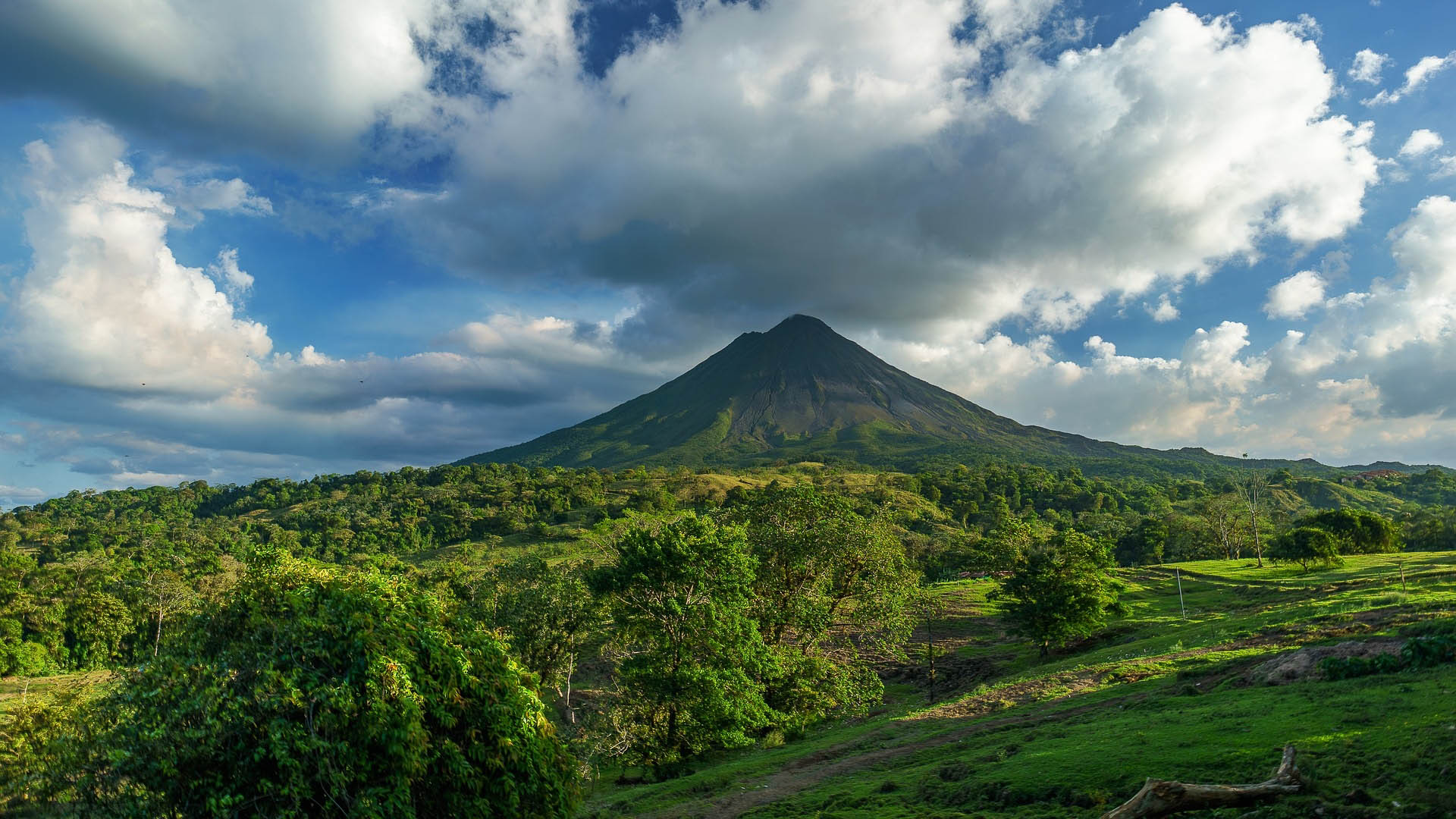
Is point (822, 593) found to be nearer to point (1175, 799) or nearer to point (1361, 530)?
point (1175, 799)

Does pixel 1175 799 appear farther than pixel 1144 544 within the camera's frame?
No

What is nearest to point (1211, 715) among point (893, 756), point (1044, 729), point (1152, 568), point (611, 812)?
point (1044, 729)

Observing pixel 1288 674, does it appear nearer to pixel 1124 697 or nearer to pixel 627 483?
pixel 1124 697

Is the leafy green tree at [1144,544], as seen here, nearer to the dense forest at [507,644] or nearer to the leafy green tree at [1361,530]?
the dense forest at [507,644]

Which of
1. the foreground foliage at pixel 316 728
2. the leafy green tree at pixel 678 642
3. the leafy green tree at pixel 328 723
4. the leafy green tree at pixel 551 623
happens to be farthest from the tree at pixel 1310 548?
the foreground foliage at pixel 316 728

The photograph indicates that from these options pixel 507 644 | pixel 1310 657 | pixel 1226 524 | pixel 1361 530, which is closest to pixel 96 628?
pixel 507 644

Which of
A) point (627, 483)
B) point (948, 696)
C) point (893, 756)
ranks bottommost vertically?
point (948, 696)
